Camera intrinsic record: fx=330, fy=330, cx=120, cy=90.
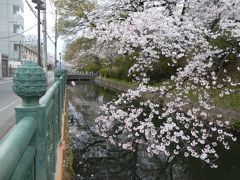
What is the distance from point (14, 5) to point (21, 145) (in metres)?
53.7

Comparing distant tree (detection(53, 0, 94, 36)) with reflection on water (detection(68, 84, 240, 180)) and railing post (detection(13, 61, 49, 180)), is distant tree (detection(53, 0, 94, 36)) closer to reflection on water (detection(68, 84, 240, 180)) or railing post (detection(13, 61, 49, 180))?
reflection on water (detection(68, 84, 240, 180))

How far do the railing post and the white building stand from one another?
161ft

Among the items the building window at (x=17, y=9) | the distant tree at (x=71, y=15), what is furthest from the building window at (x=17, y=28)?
the distant tree at (x=71, y=15)

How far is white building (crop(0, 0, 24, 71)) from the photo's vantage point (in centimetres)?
4912

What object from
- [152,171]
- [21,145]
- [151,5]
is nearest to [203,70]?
[152,171]

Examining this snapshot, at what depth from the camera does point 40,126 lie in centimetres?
219

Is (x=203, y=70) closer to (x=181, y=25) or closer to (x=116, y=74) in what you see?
(x=181, y=25)

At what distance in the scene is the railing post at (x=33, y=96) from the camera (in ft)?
6.44

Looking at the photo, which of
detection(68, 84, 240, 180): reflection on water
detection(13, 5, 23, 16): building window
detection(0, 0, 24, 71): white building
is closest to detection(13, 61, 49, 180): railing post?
detection(68, 84, 240, 180): reflection on water

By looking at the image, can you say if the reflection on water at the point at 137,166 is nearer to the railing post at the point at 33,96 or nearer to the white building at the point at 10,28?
the railing post at the point at 33,96

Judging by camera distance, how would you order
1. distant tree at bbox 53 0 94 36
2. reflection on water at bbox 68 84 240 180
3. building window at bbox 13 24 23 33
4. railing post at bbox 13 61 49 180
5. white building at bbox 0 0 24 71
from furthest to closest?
1. building window at bbox 13 24 23 33
2. white building at bbox 0 0 24 71
3. distant tree at bbox 53 0 94 36
4. reflection on water at bbox 68 84 240 180
5. railing post at bbox 13 61 49 180

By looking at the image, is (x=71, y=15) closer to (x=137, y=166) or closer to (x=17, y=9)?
(x=137, y=166)

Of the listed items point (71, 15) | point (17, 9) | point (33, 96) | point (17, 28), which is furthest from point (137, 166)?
point (17, 9)

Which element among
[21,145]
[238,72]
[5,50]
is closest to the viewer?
[21,145]
